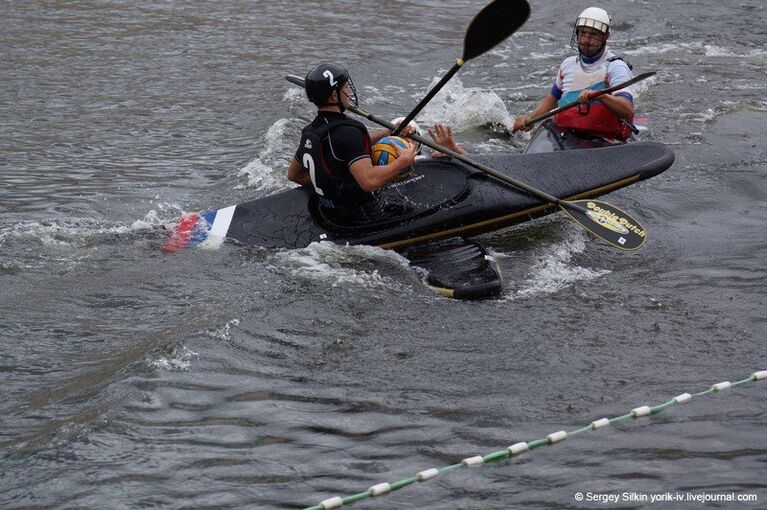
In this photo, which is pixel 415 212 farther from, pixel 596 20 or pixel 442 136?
pixel 596 20

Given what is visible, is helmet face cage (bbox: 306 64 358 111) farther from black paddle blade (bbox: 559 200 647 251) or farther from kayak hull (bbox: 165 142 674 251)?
black paddle blade (bbox: 559 200 647 251)

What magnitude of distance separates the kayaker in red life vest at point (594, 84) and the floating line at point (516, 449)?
3.10 m

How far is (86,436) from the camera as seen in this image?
160 inches

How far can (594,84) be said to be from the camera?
7.32 metres

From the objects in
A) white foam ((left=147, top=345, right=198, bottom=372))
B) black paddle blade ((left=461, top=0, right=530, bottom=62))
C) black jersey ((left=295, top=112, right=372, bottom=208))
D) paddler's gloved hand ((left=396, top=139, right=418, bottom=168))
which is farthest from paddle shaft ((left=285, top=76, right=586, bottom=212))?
white foam ((left=147, top=345, right=198, bottom=372))

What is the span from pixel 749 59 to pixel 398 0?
20.4 feet

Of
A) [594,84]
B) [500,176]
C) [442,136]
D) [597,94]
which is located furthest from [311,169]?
[594,84]

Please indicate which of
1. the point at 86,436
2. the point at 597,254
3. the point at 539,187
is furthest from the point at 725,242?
the point at 86,436

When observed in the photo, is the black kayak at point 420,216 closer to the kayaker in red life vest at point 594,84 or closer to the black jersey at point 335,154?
the black jersey at point 335,154

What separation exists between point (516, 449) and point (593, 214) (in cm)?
275

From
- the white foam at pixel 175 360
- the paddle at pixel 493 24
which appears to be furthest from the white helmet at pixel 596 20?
the white foam at pixel 175 360

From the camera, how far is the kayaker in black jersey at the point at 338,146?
18.7ft

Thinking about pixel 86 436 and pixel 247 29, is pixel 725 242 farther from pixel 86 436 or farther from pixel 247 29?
pixel 247 29

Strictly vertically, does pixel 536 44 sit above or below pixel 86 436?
above
